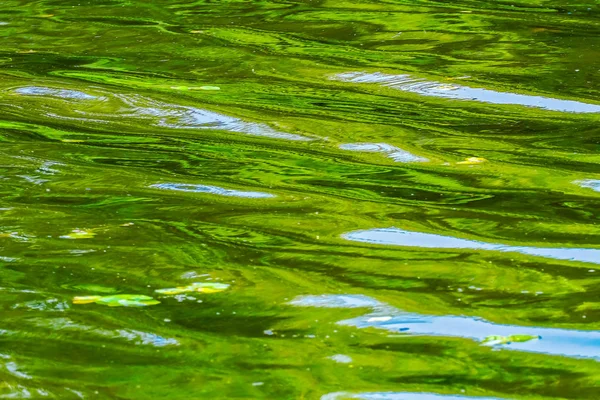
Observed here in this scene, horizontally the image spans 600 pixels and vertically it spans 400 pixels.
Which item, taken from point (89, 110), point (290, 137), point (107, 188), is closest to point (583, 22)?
point (290, 137)

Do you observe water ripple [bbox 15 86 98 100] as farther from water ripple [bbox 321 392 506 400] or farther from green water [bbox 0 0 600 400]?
water ripple [bbox 321 392 506 400]

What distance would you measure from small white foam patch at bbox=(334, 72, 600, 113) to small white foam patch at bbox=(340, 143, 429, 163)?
2.29ft

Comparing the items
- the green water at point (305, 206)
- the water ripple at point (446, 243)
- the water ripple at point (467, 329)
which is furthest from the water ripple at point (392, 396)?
the water ripple at point (446, 243)

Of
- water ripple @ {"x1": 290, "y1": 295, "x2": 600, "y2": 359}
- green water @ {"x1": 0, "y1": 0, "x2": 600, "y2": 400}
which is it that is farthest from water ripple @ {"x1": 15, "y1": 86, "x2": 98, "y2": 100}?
water ripple @ {"x1": 290, "y1": 295, "x2": 600, "y2": 359}

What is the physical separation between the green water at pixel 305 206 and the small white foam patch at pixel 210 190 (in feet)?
0.05

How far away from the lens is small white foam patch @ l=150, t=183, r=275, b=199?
142 inches

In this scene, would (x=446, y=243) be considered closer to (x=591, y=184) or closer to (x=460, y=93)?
(x=591, y=184)

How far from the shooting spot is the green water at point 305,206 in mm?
2443

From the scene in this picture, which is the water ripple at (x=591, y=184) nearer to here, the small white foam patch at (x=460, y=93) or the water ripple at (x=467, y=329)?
the small white foam patch at (x=460, y=93)

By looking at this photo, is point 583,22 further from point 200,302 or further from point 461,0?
point 200,302

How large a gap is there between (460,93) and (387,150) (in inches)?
30.8

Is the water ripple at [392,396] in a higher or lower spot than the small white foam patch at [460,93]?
lower

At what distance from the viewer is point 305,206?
3482 mm

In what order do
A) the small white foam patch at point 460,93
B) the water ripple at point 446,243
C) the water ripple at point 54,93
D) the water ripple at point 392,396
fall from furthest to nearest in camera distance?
the water ripple at point 54,93, the small white foam patch at point 460,93, the water ripple at point 446,243, the water ripple at point 392,396
